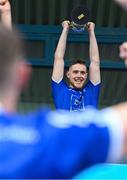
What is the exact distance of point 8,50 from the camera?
0.77 m

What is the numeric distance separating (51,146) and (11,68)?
0.42ft

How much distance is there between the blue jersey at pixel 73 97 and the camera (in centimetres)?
312

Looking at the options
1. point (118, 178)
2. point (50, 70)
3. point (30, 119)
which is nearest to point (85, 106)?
→ point (118, 178)

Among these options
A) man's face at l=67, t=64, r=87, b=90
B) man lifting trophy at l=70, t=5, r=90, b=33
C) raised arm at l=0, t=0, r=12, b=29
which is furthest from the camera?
man lifting trophy at l=70, t=5, r=90, b=33

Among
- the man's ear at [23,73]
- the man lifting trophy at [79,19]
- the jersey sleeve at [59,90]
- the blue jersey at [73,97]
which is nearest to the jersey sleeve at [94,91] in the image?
the blue jersey at [73,97]

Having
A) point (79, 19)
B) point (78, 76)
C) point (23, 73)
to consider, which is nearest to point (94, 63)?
point (78, 76)

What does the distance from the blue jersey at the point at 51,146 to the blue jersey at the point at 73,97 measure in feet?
7.65

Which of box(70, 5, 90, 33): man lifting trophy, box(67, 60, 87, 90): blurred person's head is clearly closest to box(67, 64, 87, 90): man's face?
box(67, 60, 87, 90): blurred person's head

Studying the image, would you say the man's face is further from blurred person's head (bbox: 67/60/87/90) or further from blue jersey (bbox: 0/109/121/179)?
blue jersey (bbox: 0/109/121/179)

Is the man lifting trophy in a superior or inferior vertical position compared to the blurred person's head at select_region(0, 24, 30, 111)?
superior

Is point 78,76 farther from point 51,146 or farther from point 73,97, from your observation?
point 51,146

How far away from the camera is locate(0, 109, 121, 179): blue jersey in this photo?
76 centimetres

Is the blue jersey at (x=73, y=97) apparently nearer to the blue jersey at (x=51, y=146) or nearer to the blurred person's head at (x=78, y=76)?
the blurred person's head at (x=78, y=76)

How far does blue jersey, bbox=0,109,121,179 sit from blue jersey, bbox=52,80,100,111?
233cm
